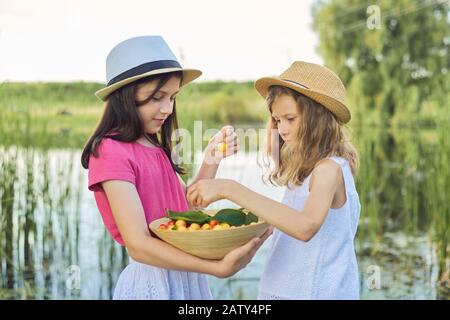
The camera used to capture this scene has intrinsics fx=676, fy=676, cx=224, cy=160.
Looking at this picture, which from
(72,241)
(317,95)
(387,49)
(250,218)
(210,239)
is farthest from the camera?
(387,49)

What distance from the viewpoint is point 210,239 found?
1375mm

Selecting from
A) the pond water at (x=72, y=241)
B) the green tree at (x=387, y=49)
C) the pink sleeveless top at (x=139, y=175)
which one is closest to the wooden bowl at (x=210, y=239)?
the pink sleeveless top at (x=139, y=175)

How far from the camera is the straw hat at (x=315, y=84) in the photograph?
1660mm

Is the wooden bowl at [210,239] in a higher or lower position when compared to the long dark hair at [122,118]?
lower

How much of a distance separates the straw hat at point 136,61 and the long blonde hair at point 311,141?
0.31 meters

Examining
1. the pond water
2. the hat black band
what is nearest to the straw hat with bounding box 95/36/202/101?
the hat black band

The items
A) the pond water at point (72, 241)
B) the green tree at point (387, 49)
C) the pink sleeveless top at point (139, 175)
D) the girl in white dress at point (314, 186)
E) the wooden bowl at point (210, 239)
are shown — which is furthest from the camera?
the green tree at point (387, 49)

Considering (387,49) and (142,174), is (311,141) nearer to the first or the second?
(142,174)

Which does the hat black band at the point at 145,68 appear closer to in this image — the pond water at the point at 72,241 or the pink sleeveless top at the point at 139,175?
the pink sleeveless top at the point at 139,175

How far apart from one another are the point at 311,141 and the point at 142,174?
0.44 meters

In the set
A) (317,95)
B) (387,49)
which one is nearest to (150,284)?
(317,95)

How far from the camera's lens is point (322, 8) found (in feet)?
Answer: 34.3

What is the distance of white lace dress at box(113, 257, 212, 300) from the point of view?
153 cm
